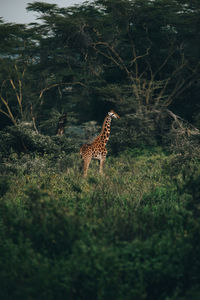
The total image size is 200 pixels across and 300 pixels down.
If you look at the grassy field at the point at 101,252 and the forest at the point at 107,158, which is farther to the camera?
the forest at the point at 107,158

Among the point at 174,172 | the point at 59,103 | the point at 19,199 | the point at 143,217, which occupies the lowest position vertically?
the point at 59,103

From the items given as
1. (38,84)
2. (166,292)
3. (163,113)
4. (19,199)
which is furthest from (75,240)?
(38,84)

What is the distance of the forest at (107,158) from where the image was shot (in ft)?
16.4

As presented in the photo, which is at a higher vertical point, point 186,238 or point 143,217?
point 186,238

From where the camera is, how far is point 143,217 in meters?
6.82

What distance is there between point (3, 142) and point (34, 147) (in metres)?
1.06

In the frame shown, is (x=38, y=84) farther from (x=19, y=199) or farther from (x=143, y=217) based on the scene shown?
(x=143, y=217)

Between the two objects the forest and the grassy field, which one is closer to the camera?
the grassy field

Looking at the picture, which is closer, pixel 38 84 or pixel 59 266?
pixel 59 266

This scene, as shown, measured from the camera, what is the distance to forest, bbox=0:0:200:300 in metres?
5.00

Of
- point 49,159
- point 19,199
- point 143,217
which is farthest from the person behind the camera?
point 49,159

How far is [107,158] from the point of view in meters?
16.1

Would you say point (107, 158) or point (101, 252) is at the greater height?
point (101, 252)

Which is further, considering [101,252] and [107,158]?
[107,158]
